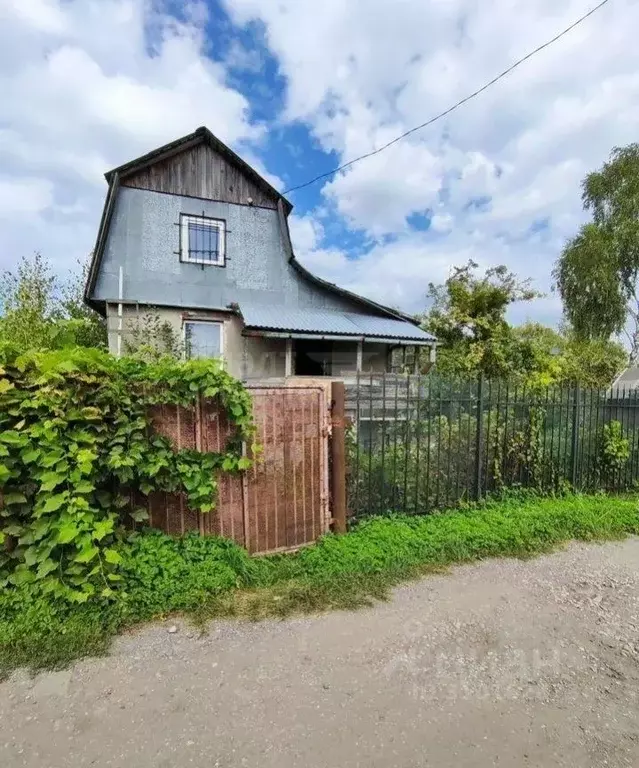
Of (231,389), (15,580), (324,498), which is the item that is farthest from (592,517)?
(15,580)

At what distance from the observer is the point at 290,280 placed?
13.7 metres

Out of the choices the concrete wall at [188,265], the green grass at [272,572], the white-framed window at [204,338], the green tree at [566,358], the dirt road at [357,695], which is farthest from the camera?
the green tree at [566,358]

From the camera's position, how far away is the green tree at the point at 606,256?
19.7 metres

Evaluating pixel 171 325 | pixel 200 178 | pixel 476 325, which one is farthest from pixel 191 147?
pixel 476 325

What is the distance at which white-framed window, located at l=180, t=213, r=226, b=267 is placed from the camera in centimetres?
1238

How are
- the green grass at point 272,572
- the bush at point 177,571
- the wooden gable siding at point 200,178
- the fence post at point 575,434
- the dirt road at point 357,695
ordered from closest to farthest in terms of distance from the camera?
the dirt road at point 357,695 → the green grass at point 272,572 → the bush at point 177,571 → the fence post at point 575,434 → the wooden gable siding at point 200,178

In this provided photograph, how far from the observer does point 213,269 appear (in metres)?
12.7

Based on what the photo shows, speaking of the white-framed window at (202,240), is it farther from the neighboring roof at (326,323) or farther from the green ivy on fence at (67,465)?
the green ivy on fence at (67,465)

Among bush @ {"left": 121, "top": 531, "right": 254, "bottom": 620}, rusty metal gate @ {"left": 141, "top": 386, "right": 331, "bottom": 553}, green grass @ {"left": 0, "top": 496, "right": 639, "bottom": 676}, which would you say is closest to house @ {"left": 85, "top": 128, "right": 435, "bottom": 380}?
rusty metal gate @ {"left": 141, "top": 386, "right": 331, "bottom": 553}

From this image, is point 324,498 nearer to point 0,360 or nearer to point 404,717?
point 404,717

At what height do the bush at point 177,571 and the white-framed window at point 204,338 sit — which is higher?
the white-framed window at point 204,338

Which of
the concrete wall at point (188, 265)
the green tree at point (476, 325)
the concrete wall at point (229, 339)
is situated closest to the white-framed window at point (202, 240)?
the concrete wall at point (188, 265)

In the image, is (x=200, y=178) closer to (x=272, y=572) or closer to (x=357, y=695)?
(x=272, y=572)

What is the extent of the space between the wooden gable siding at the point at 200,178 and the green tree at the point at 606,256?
1551 centimetres
